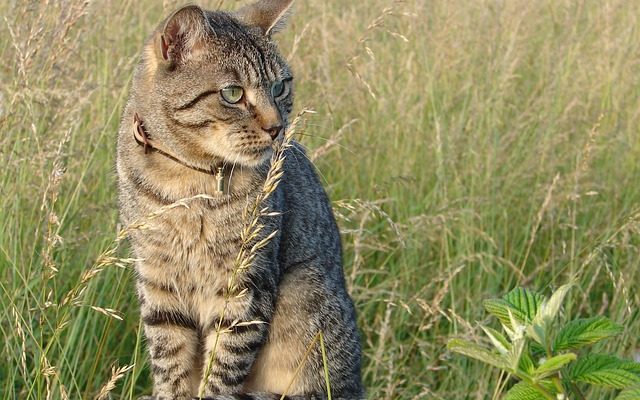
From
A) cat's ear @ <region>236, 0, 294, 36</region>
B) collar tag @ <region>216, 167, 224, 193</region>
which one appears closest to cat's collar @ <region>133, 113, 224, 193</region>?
collar tag @ <region>216, 167, 224, 193</region>

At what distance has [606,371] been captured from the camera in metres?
1.30

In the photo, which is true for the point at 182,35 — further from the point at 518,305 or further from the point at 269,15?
the point at 518,305

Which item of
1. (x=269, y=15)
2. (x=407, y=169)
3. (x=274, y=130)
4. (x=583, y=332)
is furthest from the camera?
(x=407, y=169)

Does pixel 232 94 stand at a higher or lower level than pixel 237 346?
higher

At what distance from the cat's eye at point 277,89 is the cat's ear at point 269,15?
20 cm

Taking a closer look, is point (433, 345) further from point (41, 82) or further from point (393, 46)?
point (393, 46)

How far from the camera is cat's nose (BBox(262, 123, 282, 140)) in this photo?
288 cm

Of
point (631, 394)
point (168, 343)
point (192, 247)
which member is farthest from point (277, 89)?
point (631, 394)

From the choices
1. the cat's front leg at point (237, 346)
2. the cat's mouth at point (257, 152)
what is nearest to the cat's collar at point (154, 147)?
the cat's mouth at point (257, 152)

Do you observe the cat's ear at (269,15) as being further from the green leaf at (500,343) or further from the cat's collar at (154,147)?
the green leaf at (500,343)

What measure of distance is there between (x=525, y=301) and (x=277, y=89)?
181 cm

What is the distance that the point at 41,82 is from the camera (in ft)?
12.0

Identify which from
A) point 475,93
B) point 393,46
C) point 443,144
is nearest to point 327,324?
point 443,144

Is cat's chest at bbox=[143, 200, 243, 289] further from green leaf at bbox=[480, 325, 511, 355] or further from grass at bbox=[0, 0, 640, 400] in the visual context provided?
green leaf at bbox=[480, 325, 511, 355]
